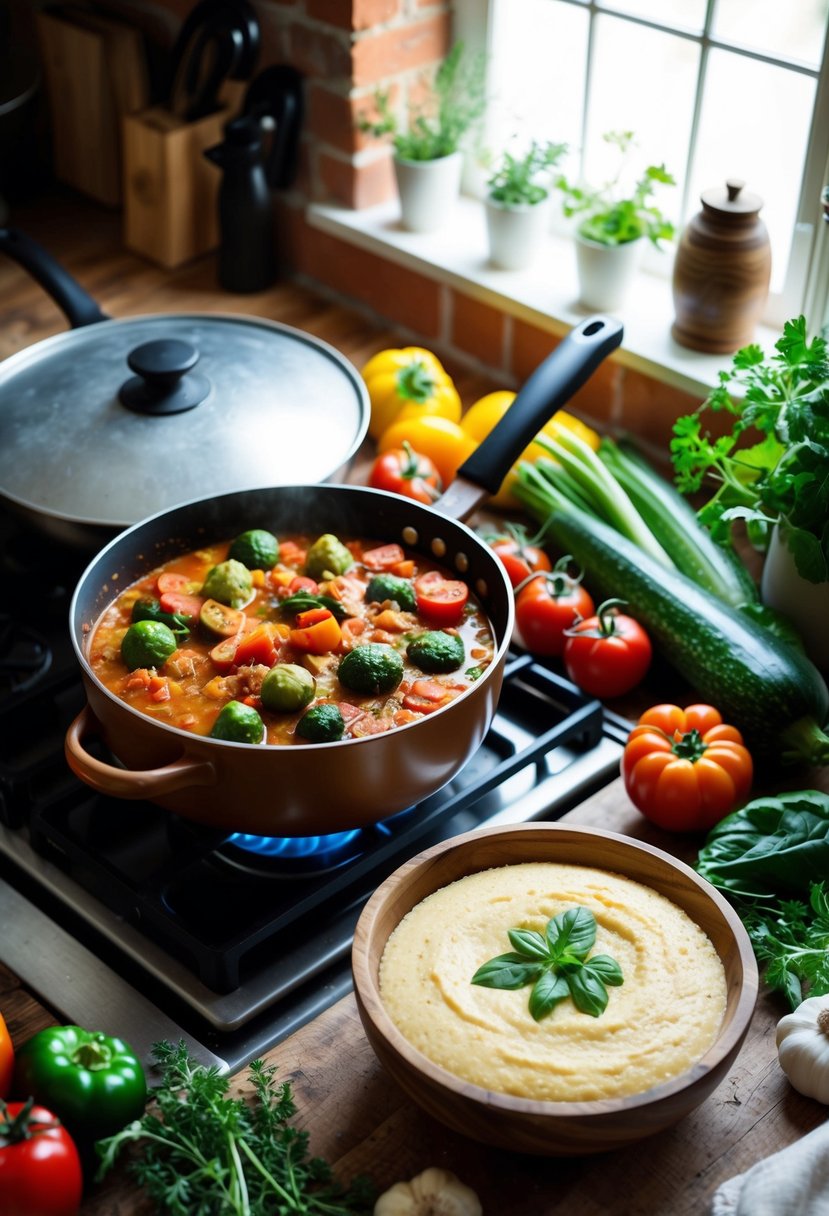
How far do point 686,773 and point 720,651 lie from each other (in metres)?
0.23

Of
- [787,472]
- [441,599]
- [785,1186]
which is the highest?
[787,472]

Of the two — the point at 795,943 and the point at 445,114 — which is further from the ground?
the point at 445,114

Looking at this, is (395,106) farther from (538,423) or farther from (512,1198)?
(512,1198)

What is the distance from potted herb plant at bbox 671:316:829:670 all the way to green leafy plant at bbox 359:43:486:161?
802 millimetres

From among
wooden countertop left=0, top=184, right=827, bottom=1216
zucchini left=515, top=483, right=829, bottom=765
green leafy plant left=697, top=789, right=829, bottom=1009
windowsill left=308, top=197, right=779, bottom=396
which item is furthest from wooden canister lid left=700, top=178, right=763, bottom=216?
wooden countertop left=0, top=184, right=827, bottom=1216

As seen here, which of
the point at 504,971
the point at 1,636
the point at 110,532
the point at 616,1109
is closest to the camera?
the point at 616,1109

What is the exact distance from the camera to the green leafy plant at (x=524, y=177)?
2.16m

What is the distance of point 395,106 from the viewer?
2.37 m

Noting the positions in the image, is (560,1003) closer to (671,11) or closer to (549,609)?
(549,609)

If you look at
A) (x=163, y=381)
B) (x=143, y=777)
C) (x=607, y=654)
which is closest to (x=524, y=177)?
(x=163, y=381)

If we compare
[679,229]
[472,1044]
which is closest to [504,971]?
[472,1044]

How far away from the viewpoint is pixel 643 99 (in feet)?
7.19

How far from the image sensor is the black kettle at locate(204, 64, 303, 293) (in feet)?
7.49

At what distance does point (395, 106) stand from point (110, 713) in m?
1.44
